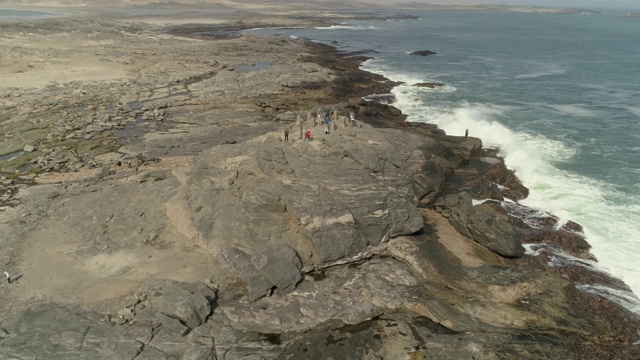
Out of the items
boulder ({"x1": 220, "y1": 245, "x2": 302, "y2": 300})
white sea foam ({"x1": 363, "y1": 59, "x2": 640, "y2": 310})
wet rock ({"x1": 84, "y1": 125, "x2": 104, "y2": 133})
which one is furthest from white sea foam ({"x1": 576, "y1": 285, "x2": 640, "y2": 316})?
wet rock ({"x1": 84, "y1": 125, "x2": 104, "y2": 133})

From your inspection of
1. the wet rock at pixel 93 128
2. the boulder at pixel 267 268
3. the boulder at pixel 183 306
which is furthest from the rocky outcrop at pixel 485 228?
the wet rock at pixel 93 128

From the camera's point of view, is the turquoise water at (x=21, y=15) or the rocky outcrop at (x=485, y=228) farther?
the turquoise water at (x=21, y=15)

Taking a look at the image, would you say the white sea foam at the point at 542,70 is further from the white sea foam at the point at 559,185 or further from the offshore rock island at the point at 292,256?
the offshore rock island at the point at 292,256

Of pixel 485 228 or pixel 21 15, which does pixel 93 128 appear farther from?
pixel 21 15

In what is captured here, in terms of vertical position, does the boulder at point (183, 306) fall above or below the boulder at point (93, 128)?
below

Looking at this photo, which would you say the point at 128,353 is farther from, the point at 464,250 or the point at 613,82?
the point at 613,82
